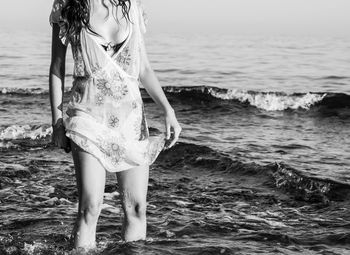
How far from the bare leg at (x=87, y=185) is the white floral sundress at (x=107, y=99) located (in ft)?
0.17

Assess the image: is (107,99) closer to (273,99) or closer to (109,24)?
(109,24)

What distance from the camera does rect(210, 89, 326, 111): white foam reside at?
15305 millimetres

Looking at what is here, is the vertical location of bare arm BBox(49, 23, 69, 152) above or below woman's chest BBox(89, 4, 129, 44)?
below

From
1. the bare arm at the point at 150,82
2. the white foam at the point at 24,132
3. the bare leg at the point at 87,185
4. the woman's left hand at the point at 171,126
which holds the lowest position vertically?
the white foam at the point at 24,132

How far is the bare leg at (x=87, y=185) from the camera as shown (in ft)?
13.8

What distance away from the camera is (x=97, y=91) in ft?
13.9

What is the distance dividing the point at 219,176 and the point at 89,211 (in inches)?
181

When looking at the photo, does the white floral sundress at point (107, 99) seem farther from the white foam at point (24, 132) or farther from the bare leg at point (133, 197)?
the white foam at point (24, 132)

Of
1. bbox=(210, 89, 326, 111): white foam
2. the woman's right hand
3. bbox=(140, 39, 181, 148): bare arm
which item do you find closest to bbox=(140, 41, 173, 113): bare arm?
bbox=(140, 39, 181, 148): bare arm

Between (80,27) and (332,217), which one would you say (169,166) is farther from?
(80,27)

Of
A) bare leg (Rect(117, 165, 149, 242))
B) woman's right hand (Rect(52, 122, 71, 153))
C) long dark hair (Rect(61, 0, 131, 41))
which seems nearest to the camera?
long dark hair (Rect(61, 0, 131, 41))

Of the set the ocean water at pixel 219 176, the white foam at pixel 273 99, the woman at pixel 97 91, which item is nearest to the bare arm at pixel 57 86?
the woman at pixel 97 91

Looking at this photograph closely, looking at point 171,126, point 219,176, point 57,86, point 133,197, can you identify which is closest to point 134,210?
point 133,197

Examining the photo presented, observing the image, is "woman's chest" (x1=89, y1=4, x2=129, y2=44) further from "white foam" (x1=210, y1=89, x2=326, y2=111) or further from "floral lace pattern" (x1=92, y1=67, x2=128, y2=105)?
"white foam" (x1=210, y1=89, x2=326, y2=111)
